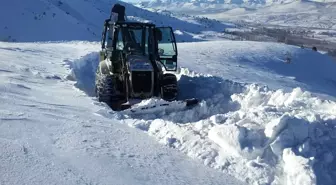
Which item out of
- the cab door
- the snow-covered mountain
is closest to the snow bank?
the snow-covered mountain

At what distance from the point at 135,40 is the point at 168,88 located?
1613 millimetres

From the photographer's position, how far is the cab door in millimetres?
10336

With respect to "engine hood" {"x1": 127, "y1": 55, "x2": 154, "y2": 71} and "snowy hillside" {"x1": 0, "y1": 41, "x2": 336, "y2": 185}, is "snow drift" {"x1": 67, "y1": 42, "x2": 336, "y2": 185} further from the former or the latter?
"engine hood" {"x1": 127, "y1": 55, "x2": 154, "y2": 71}

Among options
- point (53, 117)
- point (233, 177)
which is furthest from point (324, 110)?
point (53, 117)

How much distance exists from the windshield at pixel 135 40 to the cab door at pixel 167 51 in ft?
0.94

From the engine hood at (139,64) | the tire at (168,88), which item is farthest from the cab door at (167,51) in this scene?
the engine hood at (139,64)

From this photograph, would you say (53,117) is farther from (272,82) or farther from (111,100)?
(272,82)

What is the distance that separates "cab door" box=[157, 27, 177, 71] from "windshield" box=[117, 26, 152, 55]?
11.2 inches

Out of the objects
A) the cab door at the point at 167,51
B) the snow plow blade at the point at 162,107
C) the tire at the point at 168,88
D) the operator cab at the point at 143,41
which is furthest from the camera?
the cab door at the point at 167,51

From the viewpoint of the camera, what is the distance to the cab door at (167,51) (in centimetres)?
1034

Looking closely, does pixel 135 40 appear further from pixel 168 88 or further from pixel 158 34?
pixel 168 88

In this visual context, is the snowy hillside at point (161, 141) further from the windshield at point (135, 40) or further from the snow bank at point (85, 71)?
the snow bank at point (85, 71)

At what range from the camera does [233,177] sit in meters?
4.95

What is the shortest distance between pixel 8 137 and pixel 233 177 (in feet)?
8.54
